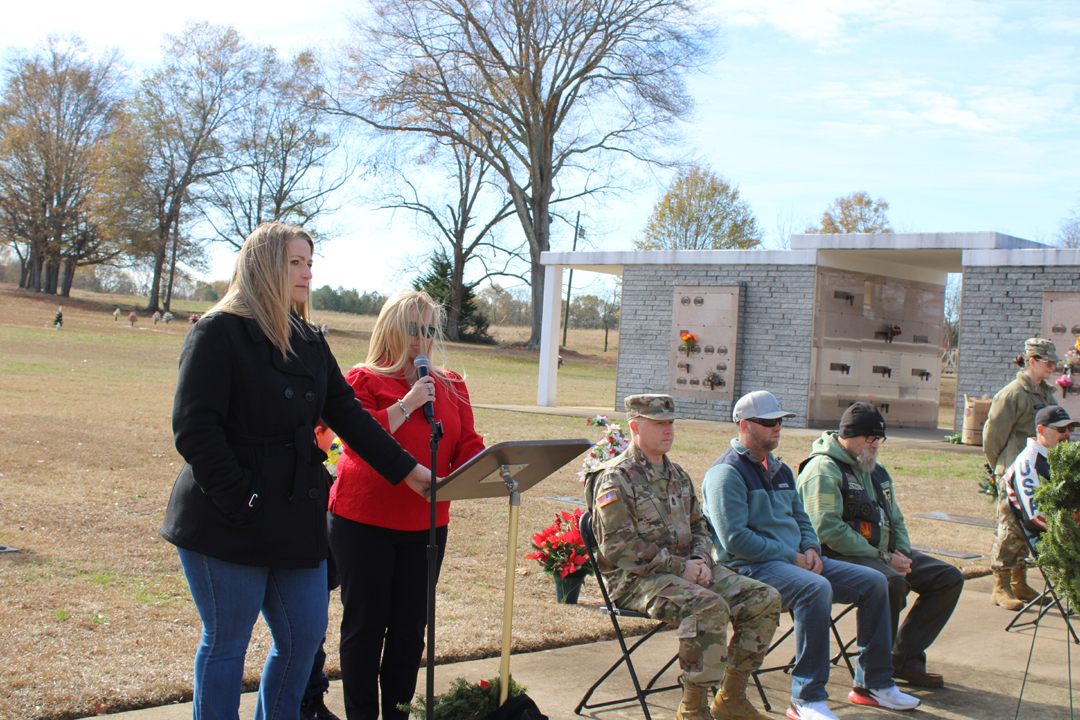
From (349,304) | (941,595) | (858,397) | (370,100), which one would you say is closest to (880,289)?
(858,397)

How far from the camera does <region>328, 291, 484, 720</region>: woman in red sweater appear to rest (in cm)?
344

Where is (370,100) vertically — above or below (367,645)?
above

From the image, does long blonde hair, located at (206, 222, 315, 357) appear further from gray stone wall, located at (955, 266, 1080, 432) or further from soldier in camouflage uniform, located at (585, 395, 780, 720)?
gray stone wall, located at (955, 266, 1080, 432)

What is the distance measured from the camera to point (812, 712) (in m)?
4.05

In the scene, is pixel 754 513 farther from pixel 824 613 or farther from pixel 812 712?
pixel 812 712

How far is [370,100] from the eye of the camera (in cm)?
3662

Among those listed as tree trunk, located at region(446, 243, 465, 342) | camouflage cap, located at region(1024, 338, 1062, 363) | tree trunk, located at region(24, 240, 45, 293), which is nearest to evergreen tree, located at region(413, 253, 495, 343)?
tree trunk, located at region(446, 243, 465, 342)

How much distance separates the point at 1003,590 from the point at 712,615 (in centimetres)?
365

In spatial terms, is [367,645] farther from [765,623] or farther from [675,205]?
[675,205]

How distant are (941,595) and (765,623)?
146 centimetres

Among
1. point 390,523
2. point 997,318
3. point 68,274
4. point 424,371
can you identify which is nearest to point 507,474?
point 424,371

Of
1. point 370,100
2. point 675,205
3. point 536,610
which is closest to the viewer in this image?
point 536,610

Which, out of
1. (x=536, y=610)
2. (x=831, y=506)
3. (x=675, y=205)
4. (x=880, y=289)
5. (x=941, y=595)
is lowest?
(x=536, y=610)

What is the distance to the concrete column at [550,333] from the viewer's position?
72.7 ft
